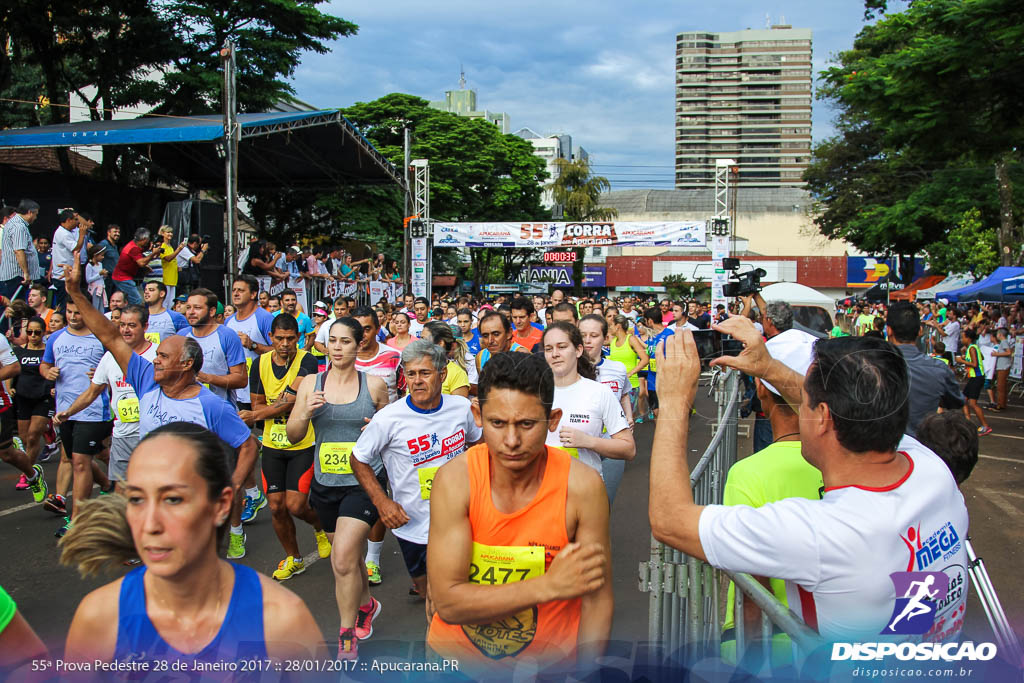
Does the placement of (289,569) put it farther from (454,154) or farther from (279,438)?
(454,154)

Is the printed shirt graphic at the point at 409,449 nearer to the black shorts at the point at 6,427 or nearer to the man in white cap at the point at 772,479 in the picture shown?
the man in white cap at the point at 772,479

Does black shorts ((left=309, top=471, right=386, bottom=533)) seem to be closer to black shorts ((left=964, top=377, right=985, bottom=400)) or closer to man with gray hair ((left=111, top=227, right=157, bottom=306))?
man with gray hair ((left=111, top=227, right=157, bottom=306))

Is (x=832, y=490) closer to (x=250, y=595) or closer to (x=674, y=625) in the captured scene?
(x=674, y=625)

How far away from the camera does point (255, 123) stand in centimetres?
1519

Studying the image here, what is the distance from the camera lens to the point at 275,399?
5477 mm

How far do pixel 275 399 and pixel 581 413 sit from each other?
2386mm

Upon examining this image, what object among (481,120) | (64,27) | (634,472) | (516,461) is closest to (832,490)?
(516,461)

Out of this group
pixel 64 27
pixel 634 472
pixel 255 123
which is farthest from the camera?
pixel 64 27

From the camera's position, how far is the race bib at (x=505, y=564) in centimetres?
231

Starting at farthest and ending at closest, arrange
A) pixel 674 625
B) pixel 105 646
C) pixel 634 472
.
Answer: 1. pixel 634 472
2. pixel 674 625
3. pixel 105 646

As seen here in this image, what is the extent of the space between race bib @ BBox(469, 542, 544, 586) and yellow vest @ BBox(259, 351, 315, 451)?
2848 millimetres

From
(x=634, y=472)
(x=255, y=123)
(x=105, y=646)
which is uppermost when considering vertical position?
(x=255, y=123)

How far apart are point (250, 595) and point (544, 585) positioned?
747 mm

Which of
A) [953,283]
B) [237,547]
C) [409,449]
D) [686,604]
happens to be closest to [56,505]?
[237,547]
